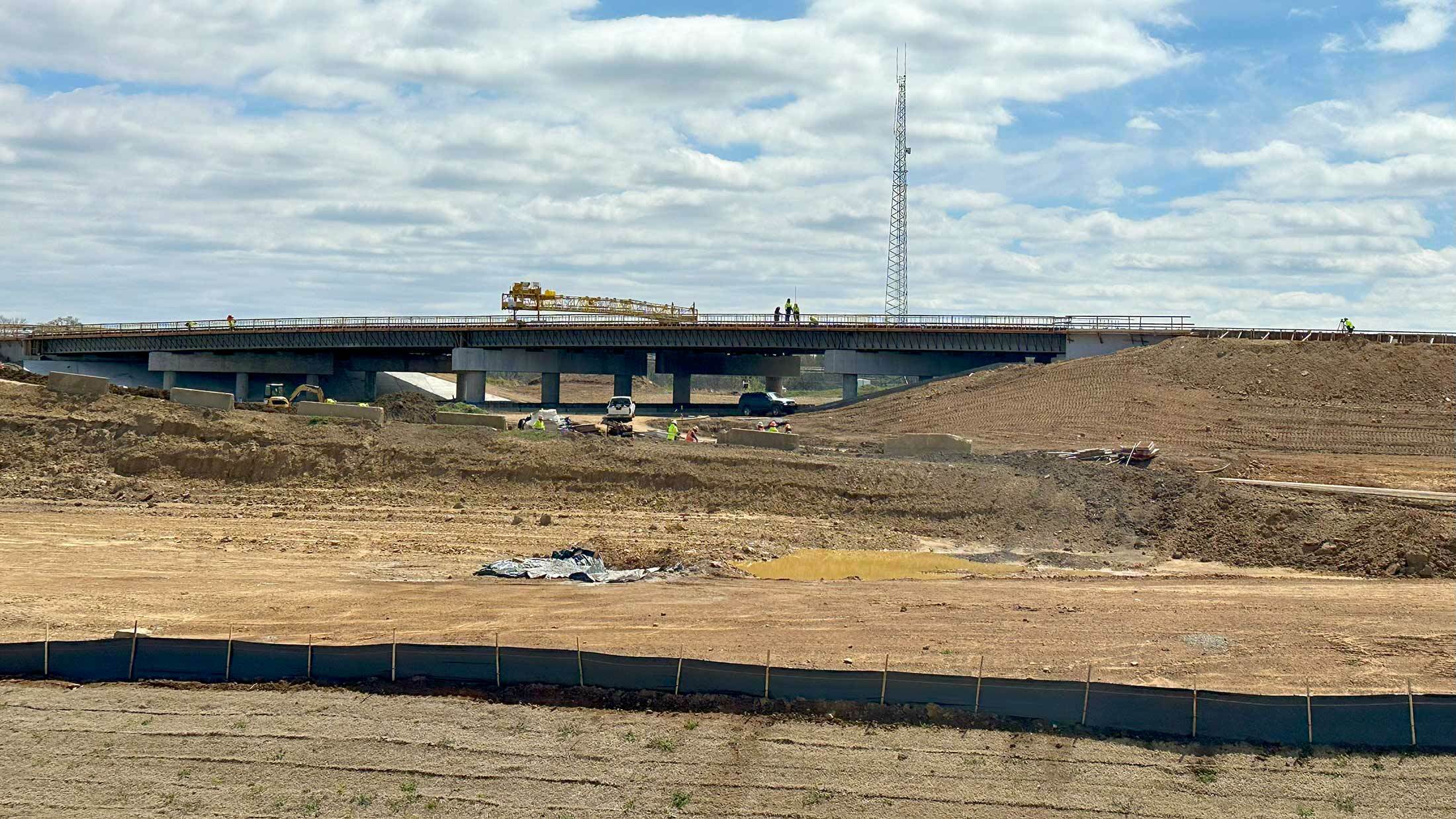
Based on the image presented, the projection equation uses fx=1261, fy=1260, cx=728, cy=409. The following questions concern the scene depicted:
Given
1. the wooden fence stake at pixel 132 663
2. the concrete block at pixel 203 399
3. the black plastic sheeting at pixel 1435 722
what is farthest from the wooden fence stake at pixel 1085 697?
the concrete block at pixel 203 399

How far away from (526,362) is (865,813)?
71.2 m

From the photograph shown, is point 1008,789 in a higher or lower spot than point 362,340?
lower

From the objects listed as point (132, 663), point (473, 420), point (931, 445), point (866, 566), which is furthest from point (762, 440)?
point (132, 663)

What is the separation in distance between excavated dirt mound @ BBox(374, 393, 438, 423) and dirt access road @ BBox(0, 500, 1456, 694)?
57.6 feet

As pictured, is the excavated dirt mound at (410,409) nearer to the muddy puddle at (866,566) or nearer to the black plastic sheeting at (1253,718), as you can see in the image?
the muddy puddle at (866,566)

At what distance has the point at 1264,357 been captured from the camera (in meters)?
59.9

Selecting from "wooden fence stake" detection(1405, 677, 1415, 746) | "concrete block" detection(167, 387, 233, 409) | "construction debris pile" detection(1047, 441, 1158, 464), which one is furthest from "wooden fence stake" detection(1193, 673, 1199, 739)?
"concrete block" detection(167, 387, 233, 409)

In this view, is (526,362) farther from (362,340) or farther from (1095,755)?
(1095,755)

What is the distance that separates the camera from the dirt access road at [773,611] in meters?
20.0

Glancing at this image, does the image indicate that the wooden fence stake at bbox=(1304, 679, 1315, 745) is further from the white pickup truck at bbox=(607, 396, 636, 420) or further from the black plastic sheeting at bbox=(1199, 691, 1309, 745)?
the white pickup truck at bbox=(607, 396, 636, 420)

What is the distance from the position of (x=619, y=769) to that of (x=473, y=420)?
30.2 m

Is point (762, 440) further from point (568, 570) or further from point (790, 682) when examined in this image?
point (790, 682)

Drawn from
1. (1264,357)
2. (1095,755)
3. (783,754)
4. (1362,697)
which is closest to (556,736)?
(783,754)

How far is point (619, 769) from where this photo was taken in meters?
16.6
